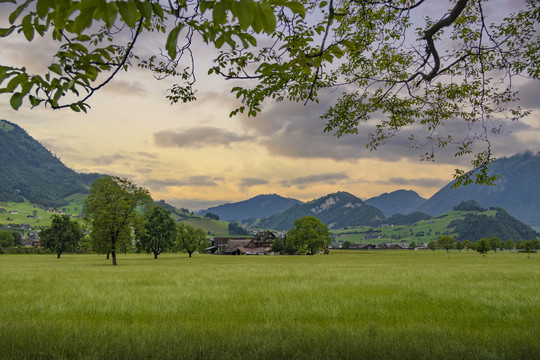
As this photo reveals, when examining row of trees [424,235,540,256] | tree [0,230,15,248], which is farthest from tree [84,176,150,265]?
tree [0,230,15,248]

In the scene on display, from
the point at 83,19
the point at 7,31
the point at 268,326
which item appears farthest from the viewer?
the point at 268,326

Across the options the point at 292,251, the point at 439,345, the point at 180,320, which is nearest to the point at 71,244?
the point at 292,251

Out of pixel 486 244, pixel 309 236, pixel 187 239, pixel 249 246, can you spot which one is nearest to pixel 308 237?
pixel 309 236

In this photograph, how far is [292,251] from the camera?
118 metres

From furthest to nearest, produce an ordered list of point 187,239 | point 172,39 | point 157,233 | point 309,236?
point 309,236 → point 187,239 → point 157,233 → point 172,39

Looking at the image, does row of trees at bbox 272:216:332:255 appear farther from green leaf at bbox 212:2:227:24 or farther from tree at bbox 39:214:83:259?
green leaf at bbox 212:2:227:24

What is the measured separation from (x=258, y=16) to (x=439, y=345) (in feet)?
23.3

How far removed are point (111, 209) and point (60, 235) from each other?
144 ft

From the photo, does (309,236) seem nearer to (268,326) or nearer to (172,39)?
(268,326)

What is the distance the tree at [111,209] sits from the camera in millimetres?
49062

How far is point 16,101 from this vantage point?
3.59 metres

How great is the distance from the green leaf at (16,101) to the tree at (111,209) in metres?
48.9

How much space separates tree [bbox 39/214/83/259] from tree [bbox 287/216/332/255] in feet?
207

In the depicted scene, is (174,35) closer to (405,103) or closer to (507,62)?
(405,103)
